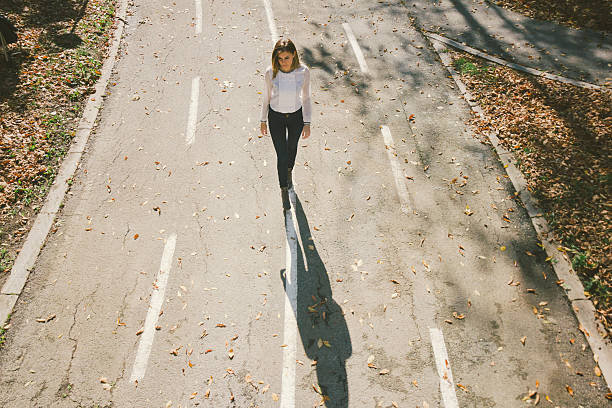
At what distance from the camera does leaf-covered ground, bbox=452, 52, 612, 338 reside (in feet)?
17.5

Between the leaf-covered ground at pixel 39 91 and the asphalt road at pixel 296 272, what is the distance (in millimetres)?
572

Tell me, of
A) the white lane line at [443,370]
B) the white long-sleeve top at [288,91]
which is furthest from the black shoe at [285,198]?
the white lane line at [443,370]

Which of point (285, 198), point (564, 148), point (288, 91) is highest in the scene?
point (288, 91)

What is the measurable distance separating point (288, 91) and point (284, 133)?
0.63 meters

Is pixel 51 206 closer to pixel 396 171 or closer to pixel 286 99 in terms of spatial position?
pixel 286 99

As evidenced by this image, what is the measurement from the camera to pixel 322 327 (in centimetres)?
471

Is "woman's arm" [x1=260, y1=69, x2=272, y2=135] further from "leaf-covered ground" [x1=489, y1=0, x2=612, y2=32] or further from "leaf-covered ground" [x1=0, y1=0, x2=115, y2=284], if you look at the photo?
"leaf-covered ground" [x1=489, y1=0, x2=612, y2=32]

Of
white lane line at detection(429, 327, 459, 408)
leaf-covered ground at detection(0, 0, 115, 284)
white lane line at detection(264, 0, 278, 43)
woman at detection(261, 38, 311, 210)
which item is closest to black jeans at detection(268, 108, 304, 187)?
woman at detection(261, 38, 311, 210)

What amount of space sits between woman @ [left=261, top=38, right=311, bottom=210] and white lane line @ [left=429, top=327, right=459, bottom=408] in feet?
9.68

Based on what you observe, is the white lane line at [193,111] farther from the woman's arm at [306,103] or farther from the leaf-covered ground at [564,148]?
the leaf-covered ground at [564,148]

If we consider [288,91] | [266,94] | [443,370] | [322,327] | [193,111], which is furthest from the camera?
[193,111]

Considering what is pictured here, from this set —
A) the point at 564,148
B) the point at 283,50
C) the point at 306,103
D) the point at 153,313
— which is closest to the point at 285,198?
the point at 306,103

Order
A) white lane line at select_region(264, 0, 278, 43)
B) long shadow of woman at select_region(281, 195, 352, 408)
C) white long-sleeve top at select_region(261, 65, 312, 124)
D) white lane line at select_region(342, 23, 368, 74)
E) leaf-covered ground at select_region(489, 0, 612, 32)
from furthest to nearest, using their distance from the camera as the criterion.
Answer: leaf-covered ground at select_region(489, 0, 612, 32) < white lane line at select_region(264, 0, 278, 43) < white lane line at select_region(342, 23, 368, 74) < white long-sleeve top at select_region(261, 65, 312, 124) < long shadow of woman at select_region(281, 195, 352, 408)

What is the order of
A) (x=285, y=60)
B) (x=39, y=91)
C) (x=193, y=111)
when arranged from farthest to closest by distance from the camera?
1. (x=39, y=91)
2. (x=193, y=111)
3. (x=285, y=60)
